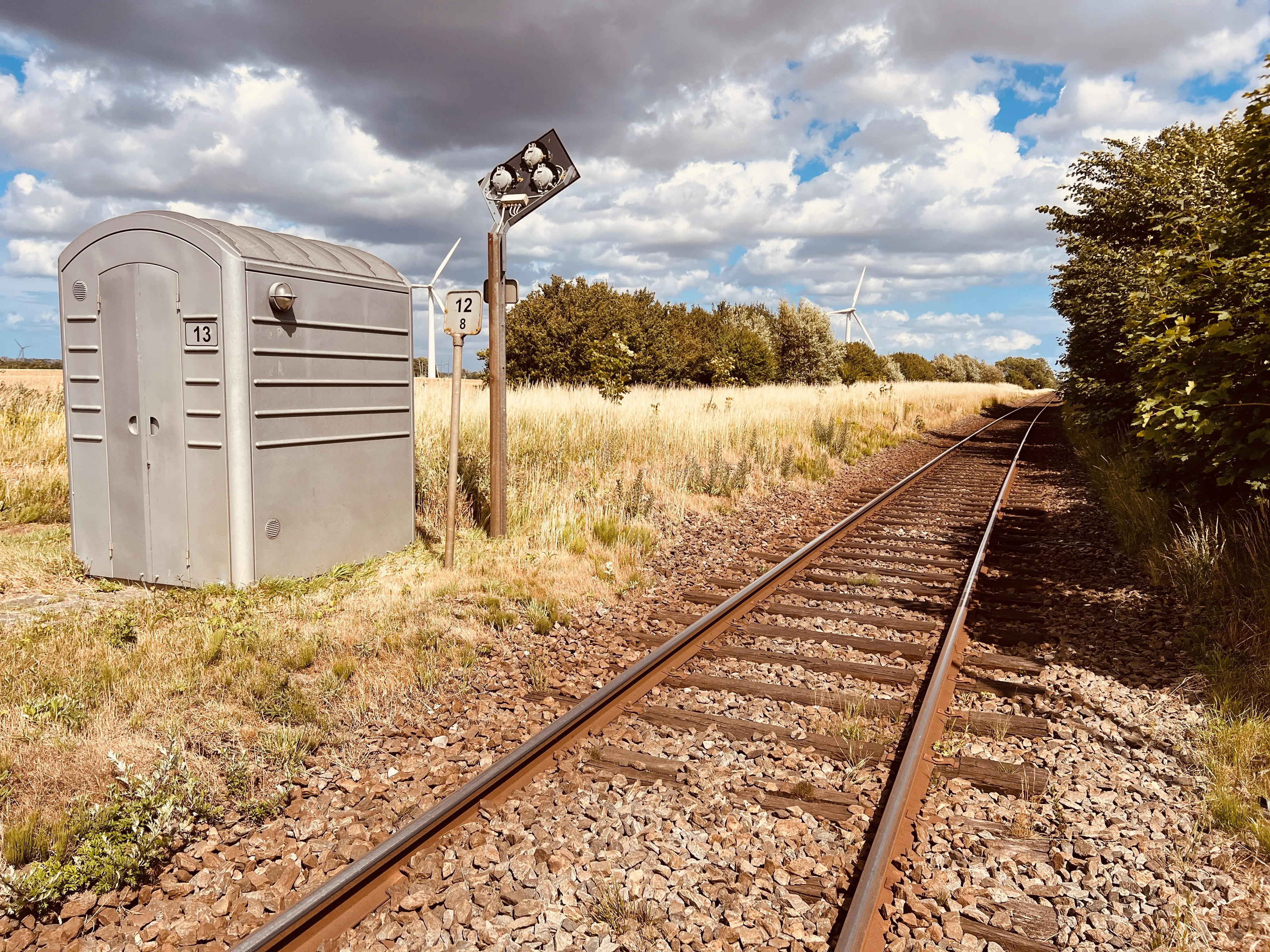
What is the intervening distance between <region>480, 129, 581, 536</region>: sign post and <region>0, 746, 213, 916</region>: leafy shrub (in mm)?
4940

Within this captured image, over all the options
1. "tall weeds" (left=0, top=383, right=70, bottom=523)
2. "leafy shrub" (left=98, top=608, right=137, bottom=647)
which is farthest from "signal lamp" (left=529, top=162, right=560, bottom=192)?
"tall weeds" (left=0, top=383, right=70, bottom=523)

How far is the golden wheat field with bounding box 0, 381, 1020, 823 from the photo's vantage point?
4.28 m

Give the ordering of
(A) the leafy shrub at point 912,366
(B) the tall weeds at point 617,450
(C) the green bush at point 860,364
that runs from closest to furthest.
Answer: (B) the tall weeds at point 617,450 < (C) the green bush at point 860,364 < (A) the leafy shrub at point 912,366

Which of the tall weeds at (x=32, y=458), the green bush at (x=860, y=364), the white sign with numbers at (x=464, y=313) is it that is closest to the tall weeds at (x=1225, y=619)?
the white sign with numbers at (x=464, y=313)

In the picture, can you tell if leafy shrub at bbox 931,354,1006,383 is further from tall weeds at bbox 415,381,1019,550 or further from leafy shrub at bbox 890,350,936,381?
tall weeds at bbox 415,381,1019,550

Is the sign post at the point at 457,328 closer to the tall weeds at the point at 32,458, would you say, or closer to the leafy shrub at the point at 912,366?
the tall weeds at the point at 32,458

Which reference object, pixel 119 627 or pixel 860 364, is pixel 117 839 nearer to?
pixel 119 627

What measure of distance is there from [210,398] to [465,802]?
4.72 meters

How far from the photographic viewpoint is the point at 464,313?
7.27 metres

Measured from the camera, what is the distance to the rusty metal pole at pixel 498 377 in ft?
27.1

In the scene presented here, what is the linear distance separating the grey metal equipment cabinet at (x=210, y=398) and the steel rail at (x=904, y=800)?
218 inches

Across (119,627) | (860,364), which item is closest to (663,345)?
(860,364)

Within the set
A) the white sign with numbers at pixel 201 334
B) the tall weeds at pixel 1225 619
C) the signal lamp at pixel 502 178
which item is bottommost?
the tall weeds at pixel 1225 619

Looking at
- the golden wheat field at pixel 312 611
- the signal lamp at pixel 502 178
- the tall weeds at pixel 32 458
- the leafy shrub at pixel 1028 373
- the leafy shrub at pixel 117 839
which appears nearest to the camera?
the leafy shrub at pixel 117 839
